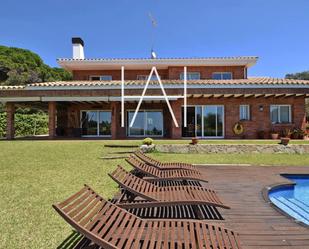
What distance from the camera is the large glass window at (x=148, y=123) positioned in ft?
83.0

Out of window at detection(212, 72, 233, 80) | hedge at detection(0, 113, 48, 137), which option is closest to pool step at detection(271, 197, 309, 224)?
window at detection(212, 72, 233, 80)

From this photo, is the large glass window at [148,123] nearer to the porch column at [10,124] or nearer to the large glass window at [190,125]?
the large glass window at [190,125]

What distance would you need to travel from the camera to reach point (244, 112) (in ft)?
75.9

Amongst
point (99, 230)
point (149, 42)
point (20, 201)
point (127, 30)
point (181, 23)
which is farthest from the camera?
point (127, 30)

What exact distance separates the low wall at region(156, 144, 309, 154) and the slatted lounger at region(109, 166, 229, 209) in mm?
9759

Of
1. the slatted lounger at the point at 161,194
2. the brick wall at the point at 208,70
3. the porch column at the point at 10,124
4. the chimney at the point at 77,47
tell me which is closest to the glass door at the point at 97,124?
the porch column at the point at 10,124

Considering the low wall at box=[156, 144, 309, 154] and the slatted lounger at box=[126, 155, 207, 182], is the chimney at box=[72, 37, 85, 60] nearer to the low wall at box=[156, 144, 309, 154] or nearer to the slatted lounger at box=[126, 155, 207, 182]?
the low wall at box=[156, 144, 309, 154]

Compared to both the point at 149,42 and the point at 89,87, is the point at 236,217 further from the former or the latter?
the point at 149,42

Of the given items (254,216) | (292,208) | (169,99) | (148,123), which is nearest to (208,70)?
(148,123)

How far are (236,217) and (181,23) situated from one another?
26.0 meters

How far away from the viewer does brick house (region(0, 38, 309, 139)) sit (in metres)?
20.2

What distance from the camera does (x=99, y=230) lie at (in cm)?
342

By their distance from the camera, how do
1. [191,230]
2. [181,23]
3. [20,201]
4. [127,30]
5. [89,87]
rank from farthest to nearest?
[127,30]
[181,23]
[89,87]
[20,201]
[191,230]

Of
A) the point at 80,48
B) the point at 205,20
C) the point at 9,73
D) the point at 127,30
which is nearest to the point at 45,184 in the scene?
the point at 205,20
